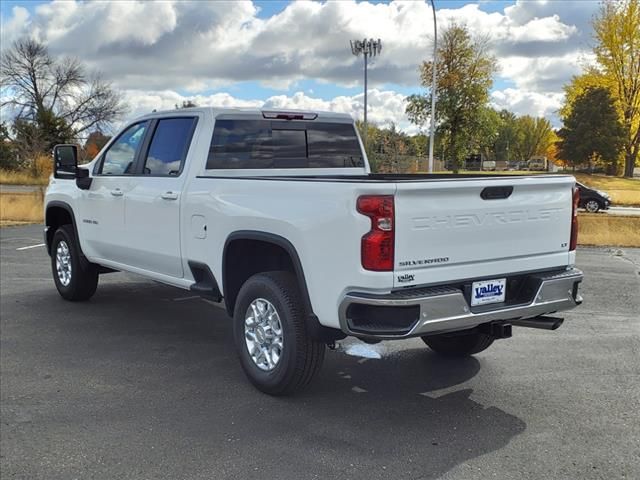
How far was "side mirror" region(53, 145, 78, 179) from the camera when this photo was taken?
257 inches

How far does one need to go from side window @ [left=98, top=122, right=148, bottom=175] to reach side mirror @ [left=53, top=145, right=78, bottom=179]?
28 centimetres

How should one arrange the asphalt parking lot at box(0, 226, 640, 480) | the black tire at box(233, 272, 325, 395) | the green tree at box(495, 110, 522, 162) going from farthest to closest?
the green tree at box(495, 110, 522, 162) → the black tire at box(233, 272, 325, 395) → the asphalt parking lot at box(0, 226, 640, 480)

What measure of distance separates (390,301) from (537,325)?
1445 millimetres

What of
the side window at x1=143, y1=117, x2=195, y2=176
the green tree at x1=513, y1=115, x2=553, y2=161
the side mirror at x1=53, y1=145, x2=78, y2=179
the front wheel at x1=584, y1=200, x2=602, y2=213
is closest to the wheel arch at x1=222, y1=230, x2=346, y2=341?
the side window at x1=143, y1=117, x2=195, y2=176

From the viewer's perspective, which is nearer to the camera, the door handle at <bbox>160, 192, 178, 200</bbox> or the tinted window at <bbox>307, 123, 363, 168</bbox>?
the door handle at <bbox>160, 192, 178, 200</bbox>

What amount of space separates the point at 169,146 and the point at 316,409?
2.72m

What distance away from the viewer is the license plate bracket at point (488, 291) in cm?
389

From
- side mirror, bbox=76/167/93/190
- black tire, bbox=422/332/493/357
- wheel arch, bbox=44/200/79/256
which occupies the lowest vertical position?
black tire, bbox=422/332/493/357

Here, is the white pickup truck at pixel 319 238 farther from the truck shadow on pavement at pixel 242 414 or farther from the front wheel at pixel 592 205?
the front wheel at pixel 592 205

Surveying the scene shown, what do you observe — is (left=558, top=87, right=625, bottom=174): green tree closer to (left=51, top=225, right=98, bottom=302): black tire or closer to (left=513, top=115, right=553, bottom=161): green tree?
(left=51, top=225, right=98, bottom=302): black tire

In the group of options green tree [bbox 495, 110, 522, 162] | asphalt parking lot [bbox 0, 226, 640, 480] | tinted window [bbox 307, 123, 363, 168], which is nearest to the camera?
asphalt parking lot [bbox 0, 226, 640, 480]

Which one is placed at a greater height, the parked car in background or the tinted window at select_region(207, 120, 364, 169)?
the tinted window at select_region(207, 120, 364, 169)

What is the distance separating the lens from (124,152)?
6.25 m

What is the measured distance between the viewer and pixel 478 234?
12.8 ft
